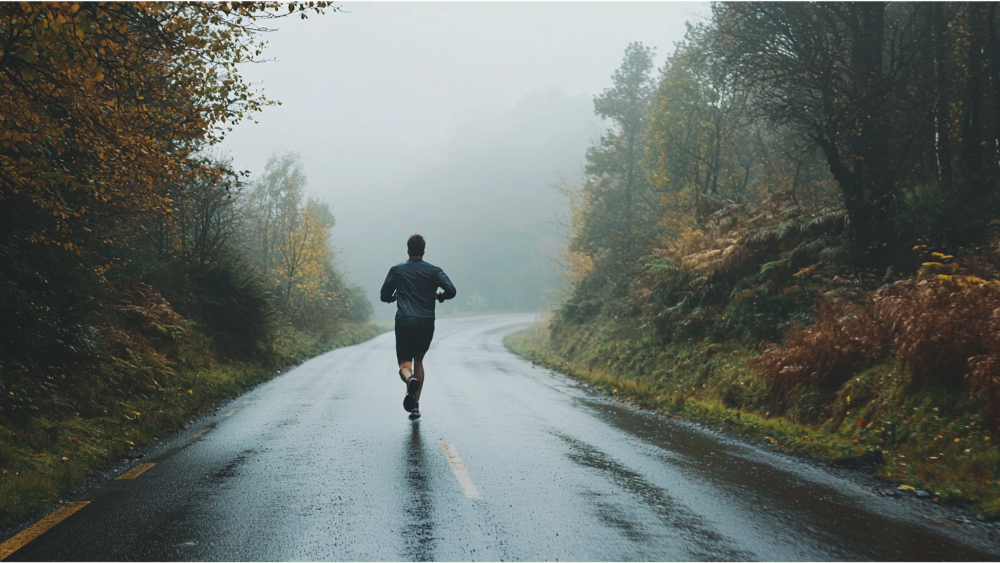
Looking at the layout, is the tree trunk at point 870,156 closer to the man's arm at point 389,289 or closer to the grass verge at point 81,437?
the man's arm at point 389,289

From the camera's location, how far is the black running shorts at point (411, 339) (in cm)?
871

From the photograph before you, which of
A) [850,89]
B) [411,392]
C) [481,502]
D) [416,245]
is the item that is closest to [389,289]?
[416,245]

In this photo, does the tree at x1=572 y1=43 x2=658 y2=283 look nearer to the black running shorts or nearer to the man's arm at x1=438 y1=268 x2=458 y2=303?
the man's arm at x1=438 y1=268 x2=458 y2=303

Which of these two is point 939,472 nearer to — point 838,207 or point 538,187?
point 838,207

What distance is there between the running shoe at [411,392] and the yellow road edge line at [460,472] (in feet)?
4.77

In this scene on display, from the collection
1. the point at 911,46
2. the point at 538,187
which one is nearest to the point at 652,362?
A: the point at 911,46

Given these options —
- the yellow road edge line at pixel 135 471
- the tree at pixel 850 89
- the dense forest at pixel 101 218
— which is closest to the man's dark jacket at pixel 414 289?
the dense forest at pixel 101 218

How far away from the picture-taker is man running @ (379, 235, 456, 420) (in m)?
8.73

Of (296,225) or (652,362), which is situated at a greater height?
(296,225)

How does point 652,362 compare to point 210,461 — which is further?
point 652,362

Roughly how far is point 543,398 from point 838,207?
24.2 ft

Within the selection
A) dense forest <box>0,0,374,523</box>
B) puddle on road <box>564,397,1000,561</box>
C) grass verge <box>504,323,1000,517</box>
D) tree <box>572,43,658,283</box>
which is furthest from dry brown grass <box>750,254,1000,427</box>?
tree <box>572,43,658,283</box>

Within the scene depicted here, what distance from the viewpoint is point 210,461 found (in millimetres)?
6520

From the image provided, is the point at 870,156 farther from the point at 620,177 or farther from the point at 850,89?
the point at 620,177
